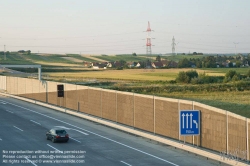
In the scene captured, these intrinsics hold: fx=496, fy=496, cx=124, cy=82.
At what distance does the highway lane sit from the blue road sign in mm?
1379

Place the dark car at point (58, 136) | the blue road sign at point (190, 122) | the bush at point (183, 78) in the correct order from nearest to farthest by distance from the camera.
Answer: the blue road sign at point (190, 122) < the dark car at point (58, 136) < the bush at point (183, 78)

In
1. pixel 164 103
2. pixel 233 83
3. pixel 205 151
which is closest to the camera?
pixel 205 151

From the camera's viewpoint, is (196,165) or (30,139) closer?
(196,165)

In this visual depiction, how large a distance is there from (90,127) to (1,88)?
163 feet

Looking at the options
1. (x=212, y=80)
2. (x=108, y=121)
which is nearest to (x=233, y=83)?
(x=212, y=80)

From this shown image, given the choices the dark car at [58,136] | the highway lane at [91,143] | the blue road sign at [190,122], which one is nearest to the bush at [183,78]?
the highway lane at [91,143]

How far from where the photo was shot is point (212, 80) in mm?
98250

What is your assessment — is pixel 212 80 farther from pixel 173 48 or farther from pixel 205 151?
pixel 205 151

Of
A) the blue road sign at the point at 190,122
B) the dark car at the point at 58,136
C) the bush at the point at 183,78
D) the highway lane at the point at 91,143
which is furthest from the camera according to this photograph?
the bush at the point at 183,78

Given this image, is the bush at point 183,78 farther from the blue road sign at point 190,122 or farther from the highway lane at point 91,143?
the blue road sign at point 190,122

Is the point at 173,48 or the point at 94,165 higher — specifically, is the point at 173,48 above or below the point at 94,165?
above

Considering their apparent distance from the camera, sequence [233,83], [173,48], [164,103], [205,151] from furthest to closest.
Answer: [173,48] < [233,83] < [164,103] < [205,151]

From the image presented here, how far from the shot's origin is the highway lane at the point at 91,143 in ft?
87.7

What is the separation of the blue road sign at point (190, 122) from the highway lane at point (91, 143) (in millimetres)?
1379
